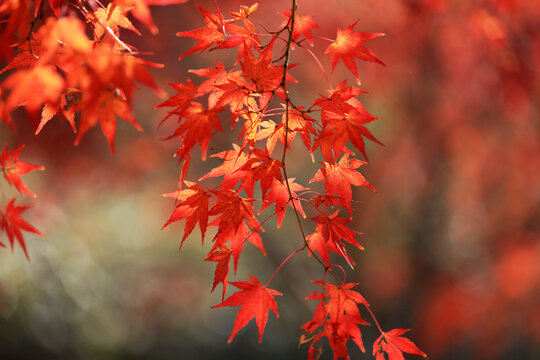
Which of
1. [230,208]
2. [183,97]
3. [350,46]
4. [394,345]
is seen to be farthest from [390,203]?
[183,97]

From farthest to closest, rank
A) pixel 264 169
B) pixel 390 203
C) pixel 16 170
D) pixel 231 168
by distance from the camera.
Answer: pixel 390 203, pixel 16 170, pixel 231 168, pixel 264 169

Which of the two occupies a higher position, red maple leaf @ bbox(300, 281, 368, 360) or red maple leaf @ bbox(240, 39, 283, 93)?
red maple leaf @ bbox(240, 39, 283, 93)

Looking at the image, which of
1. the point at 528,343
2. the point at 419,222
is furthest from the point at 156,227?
the point at 528,343

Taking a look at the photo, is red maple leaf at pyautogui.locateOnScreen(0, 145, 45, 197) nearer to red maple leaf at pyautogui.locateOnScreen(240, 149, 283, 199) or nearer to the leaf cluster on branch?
the leaf cluster on branch

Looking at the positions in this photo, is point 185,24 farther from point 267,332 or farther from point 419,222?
point 267,332

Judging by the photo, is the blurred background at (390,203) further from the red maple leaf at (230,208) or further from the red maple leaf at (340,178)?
the red maple leaf at (230,208)

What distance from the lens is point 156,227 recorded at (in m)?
4.62

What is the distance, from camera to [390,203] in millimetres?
3617

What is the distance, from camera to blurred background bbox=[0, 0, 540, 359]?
290cm

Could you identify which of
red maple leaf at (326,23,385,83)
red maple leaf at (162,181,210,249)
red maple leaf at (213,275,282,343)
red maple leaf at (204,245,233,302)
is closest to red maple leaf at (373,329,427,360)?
red maple leaf at (213,275,282,343)

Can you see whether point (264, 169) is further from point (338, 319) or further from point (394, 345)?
point (394, 345)

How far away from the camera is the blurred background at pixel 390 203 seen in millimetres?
2902

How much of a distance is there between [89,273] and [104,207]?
772 mm

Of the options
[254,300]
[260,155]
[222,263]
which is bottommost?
[254,300]
